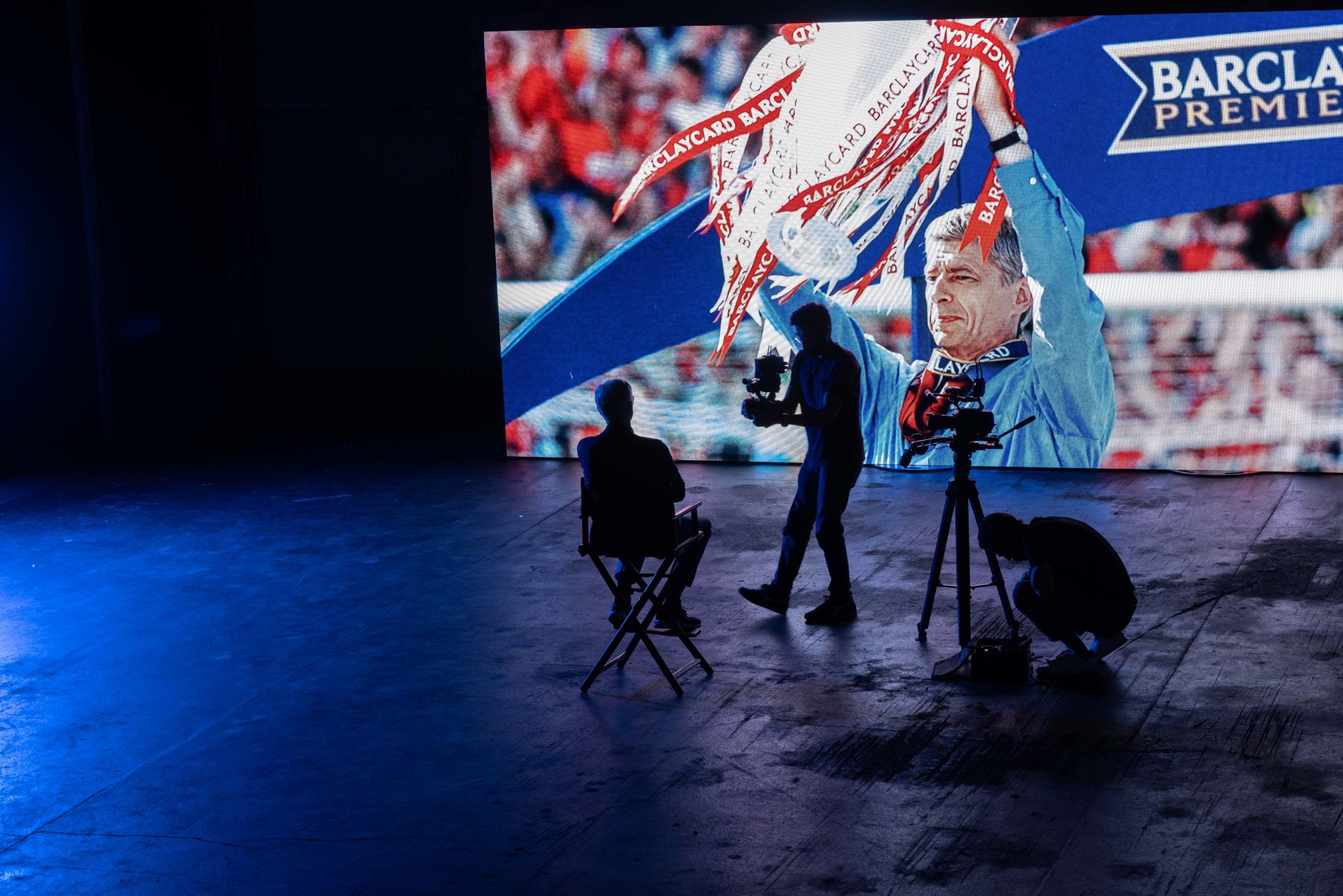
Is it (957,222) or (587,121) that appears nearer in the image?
(957,222)

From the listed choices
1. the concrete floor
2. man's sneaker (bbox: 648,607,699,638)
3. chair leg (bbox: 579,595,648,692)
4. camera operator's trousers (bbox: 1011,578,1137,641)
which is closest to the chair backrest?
chair leg (bbox: 579,595,648,692)

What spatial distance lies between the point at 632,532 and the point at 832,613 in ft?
4.78

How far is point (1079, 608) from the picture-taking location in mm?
6812

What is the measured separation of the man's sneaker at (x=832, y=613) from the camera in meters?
7.80

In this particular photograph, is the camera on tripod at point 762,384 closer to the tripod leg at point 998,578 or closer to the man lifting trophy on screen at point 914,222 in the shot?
the tripod leg at point 998,578


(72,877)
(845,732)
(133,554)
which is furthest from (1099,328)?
(72,877)

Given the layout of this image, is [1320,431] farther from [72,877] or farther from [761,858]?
[72,877]

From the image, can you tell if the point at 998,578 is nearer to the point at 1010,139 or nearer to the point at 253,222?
the point at 1010,139

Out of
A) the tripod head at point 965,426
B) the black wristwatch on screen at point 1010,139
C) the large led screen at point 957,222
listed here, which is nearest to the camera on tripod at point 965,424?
the tripod head at point 965,426

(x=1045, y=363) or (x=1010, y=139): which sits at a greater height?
(x=1010, y=139)

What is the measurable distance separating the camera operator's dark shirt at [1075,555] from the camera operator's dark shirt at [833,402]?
1.16m

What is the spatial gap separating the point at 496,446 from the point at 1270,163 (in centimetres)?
635

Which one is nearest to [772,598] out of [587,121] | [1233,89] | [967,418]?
[967,418]

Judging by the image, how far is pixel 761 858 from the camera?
5.16 m
